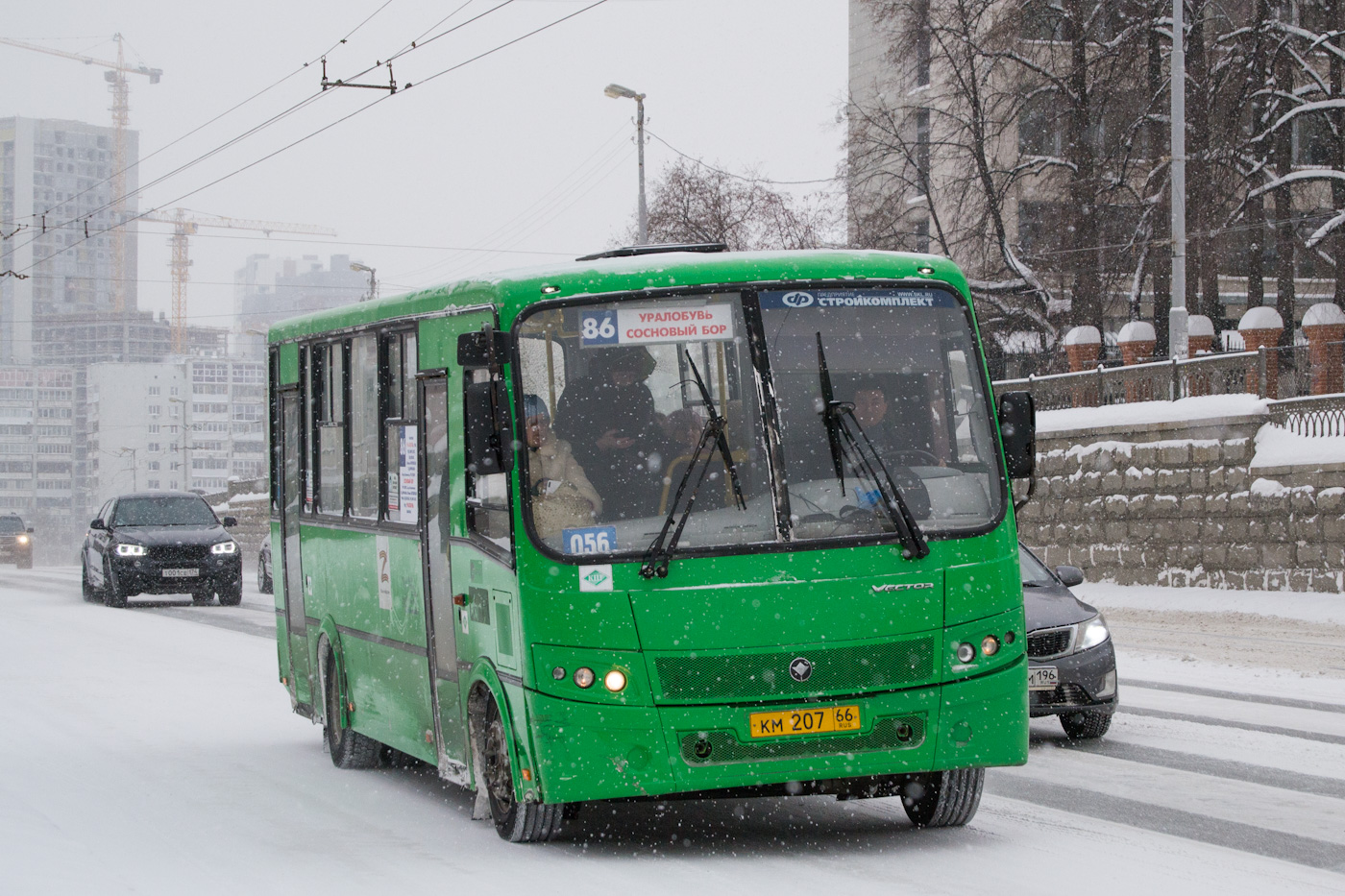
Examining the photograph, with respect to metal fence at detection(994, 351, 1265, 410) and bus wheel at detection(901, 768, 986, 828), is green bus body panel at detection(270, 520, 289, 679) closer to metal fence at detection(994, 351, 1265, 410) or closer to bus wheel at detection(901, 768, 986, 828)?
bus wheel at detection(901, 768, 986, 828)

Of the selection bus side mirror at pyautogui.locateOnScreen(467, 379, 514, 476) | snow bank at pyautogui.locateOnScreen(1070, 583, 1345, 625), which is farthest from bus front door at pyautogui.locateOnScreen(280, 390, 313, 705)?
snow bank at pyautogui.locateOnScreen(1070, 583, 1345, 625)

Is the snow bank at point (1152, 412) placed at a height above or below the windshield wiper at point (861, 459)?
above

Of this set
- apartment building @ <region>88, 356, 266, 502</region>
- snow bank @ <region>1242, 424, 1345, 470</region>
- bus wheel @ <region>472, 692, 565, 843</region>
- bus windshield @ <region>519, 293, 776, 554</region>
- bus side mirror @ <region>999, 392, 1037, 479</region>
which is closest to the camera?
bus windshield @ <region>519, 293, 776, 554</region>

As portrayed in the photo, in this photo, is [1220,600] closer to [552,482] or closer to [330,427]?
[330,427]

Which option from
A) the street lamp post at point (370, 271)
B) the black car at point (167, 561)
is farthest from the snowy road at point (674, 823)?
the street lamp post at point (370, 271)

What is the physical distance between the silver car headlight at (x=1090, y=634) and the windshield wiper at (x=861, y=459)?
4022mm

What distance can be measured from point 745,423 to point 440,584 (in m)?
1.90

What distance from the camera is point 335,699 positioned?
11.1 metres

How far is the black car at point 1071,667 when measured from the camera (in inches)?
444

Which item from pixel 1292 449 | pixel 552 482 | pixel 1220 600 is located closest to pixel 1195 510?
pixel 1220 600

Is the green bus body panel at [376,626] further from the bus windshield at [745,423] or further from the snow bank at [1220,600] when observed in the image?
the snow bank at [1220,600]

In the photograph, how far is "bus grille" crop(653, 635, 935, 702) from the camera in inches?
296

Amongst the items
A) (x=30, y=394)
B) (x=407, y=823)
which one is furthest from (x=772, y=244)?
(x=30, y=394)

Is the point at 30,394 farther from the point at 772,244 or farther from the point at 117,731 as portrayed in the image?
the point at 117,731
